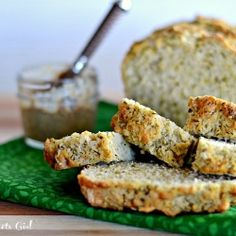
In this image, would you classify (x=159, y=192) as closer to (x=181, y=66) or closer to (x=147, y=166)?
(x=147, y=166)

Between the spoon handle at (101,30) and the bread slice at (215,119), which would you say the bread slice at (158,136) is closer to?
the bread slice at (215,119)

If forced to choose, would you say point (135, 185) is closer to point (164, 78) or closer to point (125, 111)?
point (125, 111)

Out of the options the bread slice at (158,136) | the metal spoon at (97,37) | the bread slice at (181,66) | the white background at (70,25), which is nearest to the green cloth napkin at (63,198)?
the bread slice at (158,136)

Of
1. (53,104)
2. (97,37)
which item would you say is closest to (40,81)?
(53,104)

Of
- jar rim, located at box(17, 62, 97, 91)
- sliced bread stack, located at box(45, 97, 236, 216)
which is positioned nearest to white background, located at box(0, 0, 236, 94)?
jar rim, located at box(17, 62, 97, 91)

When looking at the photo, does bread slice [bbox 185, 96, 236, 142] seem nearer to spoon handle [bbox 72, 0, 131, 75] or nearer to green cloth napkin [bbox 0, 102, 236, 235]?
green cloth napkin [bbox 0, 102, 236, 235]

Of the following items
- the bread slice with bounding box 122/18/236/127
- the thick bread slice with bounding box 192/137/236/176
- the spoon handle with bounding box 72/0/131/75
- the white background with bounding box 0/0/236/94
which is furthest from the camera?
the white background with bounding box 0/0/236/94
